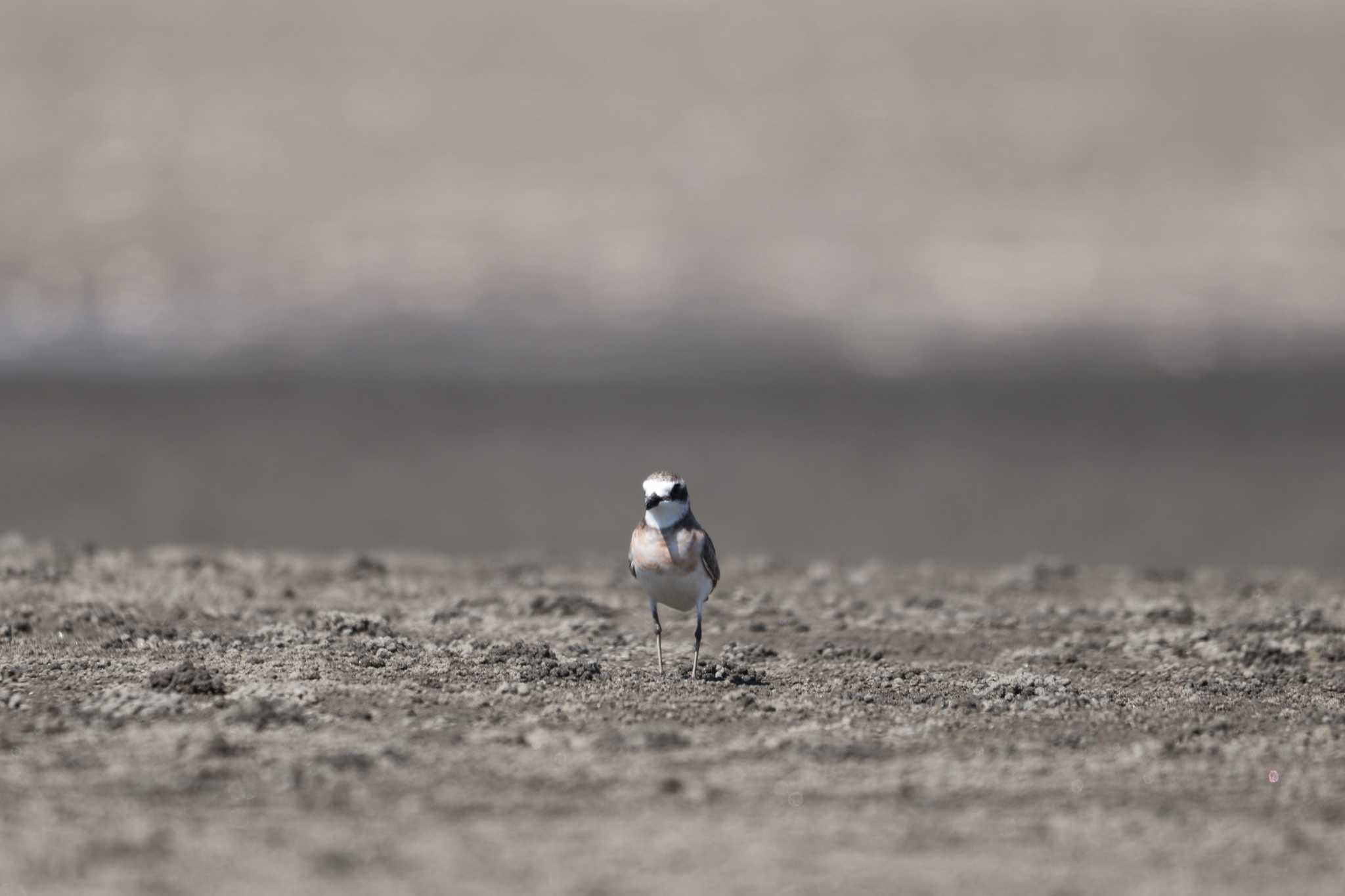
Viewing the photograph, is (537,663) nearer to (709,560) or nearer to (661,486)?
(709,560)

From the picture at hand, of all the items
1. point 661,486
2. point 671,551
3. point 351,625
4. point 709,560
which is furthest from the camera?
point 351,625

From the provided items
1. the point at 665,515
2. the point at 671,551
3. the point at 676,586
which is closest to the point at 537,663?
the point at 676,586

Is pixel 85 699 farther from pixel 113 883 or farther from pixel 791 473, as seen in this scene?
pixel 791 473

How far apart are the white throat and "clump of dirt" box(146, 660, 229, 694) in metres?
3.35

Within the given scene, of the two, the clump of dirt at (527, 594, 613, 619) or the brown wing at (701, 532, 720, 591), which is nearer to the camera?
the brown wing at (701, 532, 720, 591)

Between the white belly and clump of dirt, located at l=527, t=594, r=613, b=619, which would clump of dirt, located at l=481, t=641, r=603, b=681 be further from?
clump of dirt, located at l=527, t=594, r=613, b=619

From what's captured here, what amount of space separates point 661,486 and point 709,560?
82 centimetres

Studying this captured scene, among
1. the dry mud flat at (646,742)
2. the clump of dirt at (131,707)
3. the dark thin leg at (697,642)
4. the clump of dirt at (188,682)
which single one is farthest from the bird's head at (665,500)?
the clump of dirt at (131,707)

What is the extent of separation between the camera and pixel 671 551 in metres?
14.5

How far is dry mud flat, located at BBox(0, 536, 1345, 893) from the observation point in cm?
990

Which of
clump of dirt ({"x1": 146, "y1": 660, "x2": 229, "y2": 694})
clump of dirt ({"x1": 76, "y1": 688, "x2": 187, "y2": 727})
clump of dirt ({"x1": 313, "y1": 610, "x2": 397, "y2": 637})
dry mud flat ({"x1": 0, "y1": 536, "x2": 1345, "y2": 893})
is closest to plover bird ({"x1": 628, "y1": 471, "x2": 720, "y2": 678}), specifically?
dry mud flat ({"x1": 0, "y1": 536, "x2": 1345, "y2": 893})

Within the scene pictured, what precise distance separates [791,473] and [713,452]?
5.12 metres

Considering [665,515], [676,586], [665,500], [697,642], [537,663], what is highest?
[665,500]

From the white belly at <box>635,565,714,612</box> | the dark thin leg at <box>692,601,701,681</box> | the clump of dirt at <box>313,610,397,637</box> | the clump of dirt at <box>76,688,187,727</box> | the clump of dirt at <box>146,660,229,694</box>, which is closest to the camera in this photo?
the clump of dirt at <box>76,688,187,727</box>
